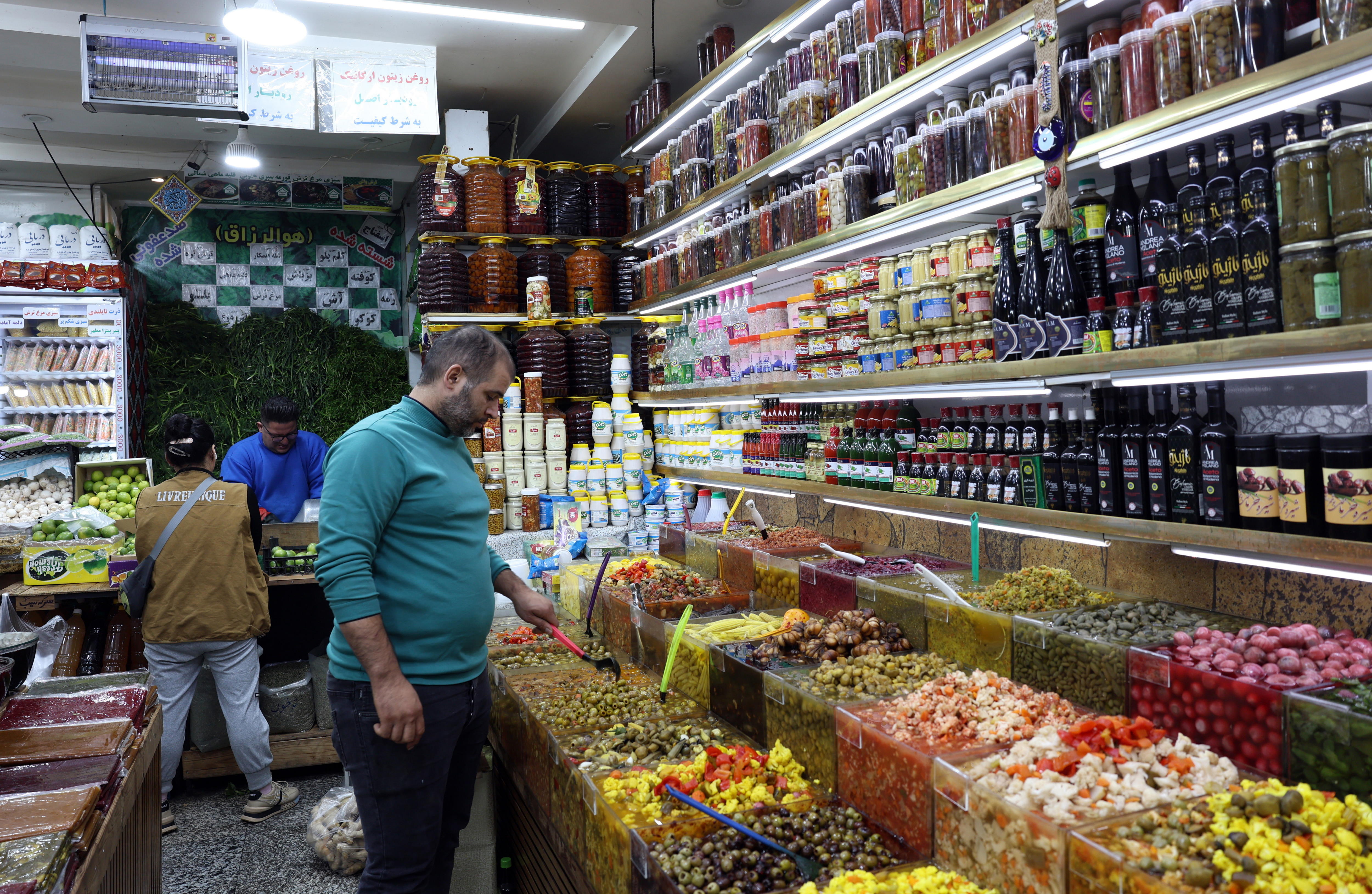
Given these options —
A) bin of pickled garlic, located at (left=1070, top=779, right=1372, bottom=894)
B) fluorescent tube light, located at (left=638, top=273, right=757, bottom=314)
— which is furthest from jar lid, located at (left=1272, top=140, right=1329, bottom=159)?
fluorescent tube light, located at (left=638, top=273, right=757, bottom=314)

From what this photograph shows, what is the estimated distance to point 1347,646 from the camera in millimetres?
1775

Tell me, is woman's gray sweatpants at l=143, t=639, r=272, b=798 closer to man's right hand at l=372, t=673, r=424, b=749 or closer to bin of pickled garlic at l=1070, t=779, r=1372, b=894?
man's right hand at l=372, t=673, r=424, b=749

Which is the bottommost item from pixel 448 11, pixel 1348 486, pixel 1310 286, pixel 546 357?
pixel 1348 486

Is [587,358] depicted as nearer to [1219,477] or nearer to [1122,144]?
[1122,144]

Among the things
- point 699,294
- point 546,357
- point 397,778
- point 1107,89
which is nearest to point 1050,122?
point 1107,89

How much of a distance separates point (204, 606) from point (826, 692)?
293 cm

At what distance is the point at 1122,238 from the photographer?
2285 millimetres

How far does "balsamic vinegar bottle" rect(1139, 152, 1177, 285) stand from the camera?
2197 millimetres

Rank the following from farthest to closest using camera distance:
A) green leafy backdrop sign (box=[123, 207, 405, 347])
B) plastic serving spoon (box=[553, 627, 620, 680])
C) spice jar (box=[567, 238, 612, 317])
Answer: green leafy backdrop sign (box=[123, 207, 405, 347]), spice jar (box=[567, 238, 612, 317]), plastic serving spoon (box=[553, 627, 620, 680])

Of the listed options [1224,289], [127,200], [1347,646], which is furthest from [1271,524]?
[127,200]

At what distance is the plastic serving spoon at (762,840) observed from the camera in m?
1.65

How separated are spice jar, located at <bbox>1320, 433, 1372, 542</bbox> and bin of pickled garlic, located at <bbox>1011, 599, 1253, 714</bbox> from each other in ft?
1.21

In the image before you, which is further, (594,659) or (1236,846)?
(594,659)

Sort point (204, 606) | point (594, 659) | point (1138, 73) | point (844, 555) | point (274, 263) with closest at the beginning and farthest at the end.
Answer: point (1138, 73) < point (594, 659) < point (844, 555) < point (204, 606) < point (274, 263)
